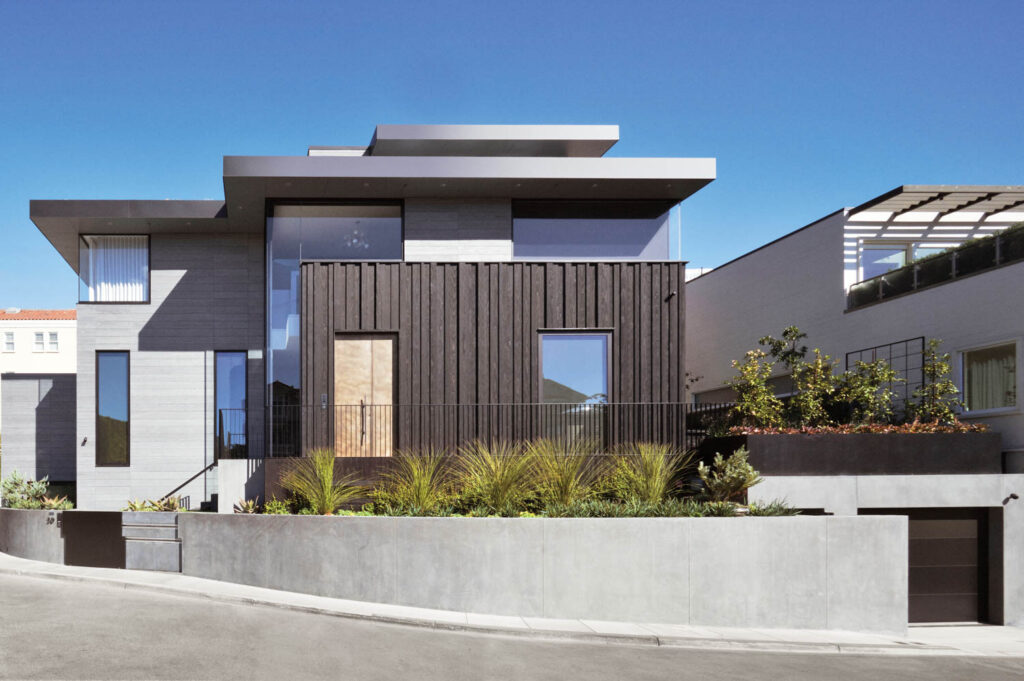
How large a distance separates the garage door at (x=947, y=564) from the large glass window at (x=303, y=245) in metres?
9.34

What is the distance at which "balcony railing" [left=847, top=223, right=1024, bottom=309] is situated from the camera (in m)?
15.1

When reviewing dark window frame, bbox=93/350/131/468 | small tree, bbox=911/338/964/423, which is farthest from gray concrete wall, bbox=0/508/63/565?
small tree, bbox=911/338/964/423

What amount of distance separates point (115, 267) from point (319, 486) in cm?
826

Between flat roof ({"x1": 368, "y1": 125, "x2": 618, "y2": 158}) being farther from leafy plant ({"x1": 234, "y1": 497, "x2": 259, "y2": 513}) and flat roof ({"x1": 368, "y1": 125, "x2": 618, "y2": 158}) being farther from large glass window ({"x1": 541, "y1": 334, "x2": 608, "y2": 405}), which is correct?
leafy plant ({"x1": 234, "y1": 497, "x2": 259, "y2": 513})

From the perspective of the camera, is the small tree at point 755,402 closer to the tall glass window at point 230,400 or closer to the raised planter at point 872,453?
the raised planter at point 872,453

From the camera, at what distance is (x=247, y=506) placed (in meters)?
13.6

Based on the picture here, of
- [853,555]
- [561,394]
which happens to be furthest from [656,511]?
[561,394]

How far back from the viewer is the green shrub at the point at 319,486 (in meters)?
12.7

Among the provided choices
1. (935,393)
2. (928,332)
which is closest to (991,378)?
(935,393)

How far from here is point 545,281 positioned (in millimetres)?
15773

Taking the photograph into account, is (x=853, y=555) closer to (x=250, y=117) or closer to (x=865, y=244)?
(x=865, y=244)

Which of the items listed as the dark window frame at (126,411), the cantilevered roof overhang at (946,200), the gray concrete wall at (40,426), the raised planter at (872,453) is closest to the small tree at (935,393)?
the raised planter at (872,453)

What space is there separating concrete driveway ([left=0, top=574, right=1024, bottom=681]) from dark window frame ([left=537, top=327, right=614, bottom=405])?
6.07 meters

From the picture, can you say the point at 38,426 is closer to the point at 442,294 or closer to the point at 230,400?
the point at 230,400
